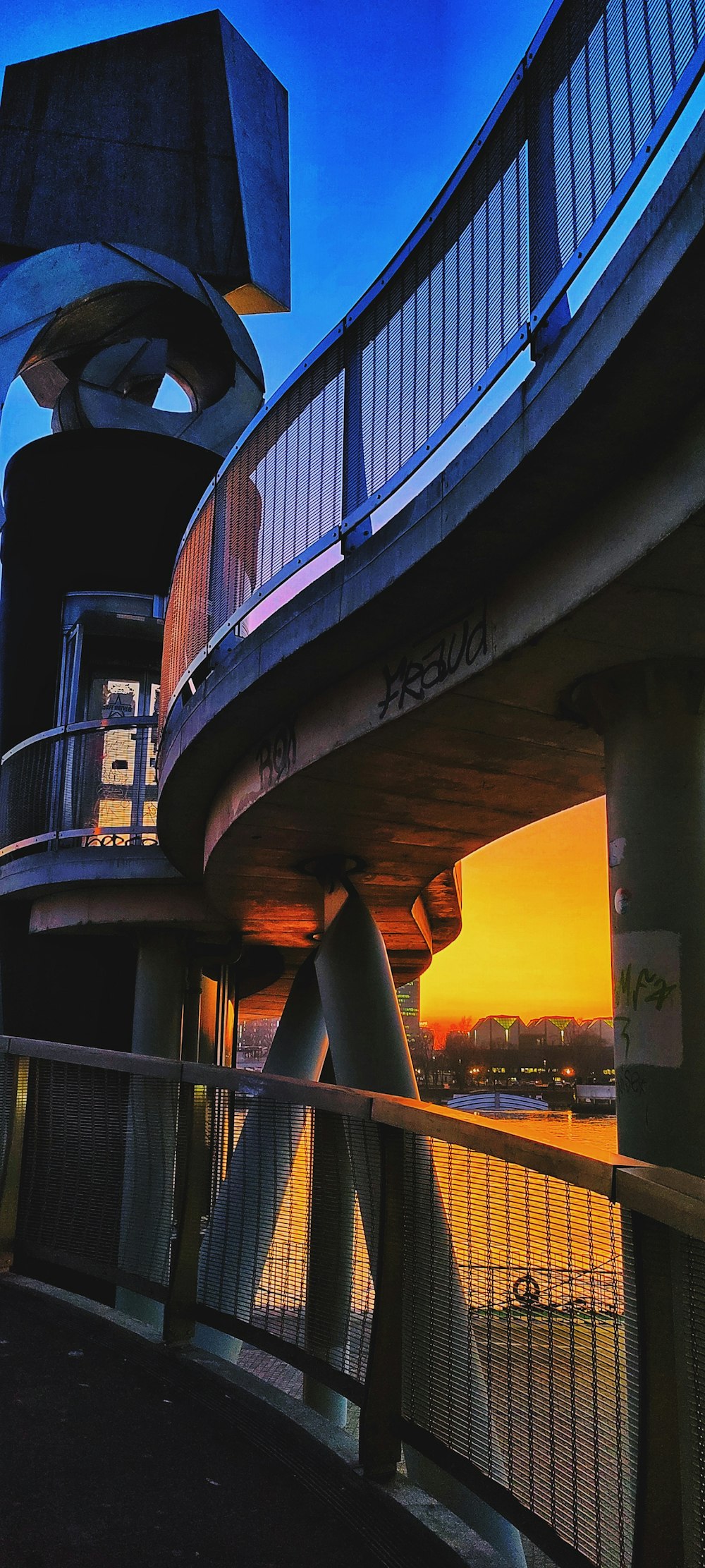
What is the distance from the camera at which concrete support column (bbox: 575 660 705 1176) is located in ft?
18.3

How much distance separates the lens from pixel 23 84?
2161 cm

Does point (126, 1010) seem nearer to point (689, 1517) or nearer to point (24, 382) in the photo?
point (24, 382)

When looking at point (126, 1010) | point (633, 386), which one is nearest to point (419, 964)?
point (126, 1010)

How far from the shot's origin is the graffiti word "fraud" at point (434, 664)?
20.1 ft

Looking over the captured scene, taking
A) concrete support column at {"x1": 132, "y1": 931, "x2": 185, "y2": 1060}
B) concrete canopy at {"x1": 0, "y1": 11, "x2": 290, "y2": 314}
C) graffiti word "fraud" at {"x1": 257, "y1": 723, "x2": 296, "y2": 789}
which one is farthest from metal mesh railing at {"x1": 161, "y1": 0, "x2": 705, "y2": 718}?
concrete canopy at {"x1": 0, "y1": 11, "x2": 290, "y2": 314}

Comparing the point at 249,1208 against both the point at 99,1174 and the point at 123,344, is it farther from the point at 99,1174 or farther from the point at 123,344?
the point at 123,344

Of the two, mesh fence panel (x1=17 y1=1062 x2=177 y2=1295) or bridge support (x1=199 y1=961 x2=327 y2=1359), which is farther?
mesh fence panel (x1=17 y1=1062 x2=177 y2=1295)

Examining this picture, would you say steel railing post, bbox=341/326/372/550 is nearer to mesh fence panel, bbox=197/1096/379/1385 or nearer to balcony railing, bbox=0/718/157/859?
mesh fence panel, bbox=197/1096/379/1385

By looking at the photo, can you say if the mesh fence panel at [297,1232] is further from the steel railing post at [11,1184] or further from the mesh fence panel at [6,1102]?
the mesh fence panel at [6,1102]

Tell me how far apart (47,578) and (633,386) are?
1401 cm

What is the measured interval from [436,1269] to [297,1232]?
87cm

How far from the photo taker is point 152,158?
21594 mm

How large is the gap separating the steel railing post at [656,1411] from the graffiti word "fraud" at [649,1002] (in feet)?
10.3

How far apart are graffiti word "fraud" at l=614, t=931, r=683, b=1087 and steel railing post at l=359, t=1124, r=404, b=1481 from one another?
92.0 inches
